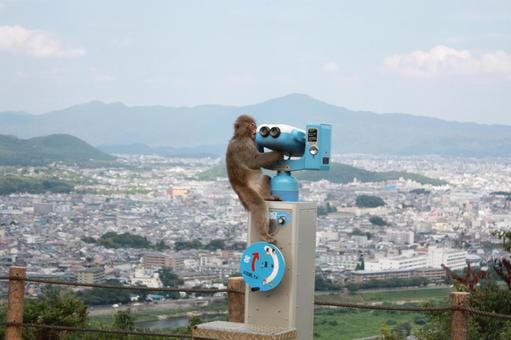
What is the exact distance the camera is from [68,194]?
4812 cm

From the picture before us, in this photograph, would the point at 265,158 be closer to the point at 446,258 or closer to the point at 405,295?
the point at 405,295

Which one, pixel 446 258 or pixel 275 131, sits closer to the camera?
Answer: pixel 275 131

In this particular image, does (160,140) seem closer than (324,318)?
No

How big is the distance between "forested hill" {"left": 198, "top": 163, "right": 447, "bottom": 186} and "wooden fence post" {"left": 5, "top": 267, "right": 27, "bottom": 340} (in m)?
46.0

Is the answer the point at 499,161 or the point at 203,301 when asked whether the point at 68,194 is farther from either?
the point at 499,161

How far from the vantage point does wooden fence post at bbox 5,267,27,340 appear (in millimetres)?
4750

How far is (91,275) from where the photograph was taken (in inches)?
878

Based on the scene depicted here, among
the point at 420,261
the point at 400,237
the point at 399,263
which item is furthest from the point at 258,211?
the point at 400,237

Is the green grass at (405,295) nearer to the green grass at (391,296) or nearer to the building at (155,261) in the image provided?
the green grass at (391,296)

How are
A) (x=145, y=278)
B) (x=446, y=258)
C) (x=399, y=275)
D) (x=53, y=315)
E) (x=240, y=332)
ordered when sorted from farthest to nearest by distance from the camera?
(x=446, y=258)
(x=399, y=275)
(x=145, y=278)
(x=53, y=315)
(x=240, y=332)

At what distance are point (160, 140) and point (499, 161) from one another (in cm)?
3615

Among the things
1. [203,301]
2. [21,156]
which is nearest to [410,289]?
[203,301]

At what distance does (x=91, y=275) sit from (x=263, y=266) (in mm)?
19107

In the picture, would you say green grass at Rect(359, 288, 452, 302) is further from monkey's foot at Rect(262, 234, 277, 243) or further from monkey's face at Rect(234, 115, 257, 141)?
monkey's foot at Rect(262, 234, 277, 243)
